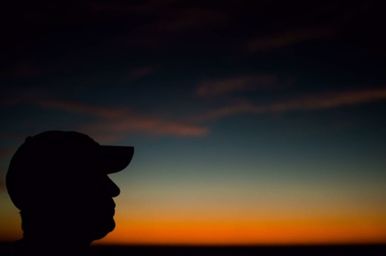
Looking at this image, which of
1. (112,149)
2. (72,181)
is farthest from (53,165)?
(112,149)

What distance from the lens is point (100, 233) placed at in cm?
254

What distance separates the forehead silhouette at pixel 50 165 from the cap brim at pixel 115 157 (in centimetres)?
6

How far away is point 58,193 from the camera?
8.14 ft

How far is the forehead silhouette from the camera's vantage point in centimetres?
244

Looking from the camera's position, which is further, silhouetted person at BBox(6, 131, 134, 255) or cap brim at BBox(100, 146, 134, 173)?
cap brim at BBox(100, 146, 134, 173)

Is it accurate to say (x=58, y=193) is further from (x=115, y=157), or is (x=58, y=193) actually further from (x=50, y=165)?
(x=115, y=157)

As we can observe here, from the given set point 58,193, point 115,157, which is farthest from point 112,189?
point 58,193

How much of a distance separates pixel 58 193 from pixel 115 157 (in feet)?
1.16

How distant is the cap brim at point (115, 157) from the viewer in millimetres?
2564

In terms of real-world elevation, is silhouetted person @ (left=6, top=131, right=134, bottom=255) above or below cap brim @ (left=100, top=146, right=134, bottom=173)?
below

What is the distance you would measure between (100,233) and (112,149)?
1.51 feet

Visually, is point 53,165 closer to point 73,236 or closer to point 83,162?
point 83,162

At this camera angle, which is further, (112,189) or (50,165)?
(112,189)

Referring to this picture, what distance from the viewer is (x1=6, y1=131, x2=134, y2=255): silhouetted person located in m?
2.45
